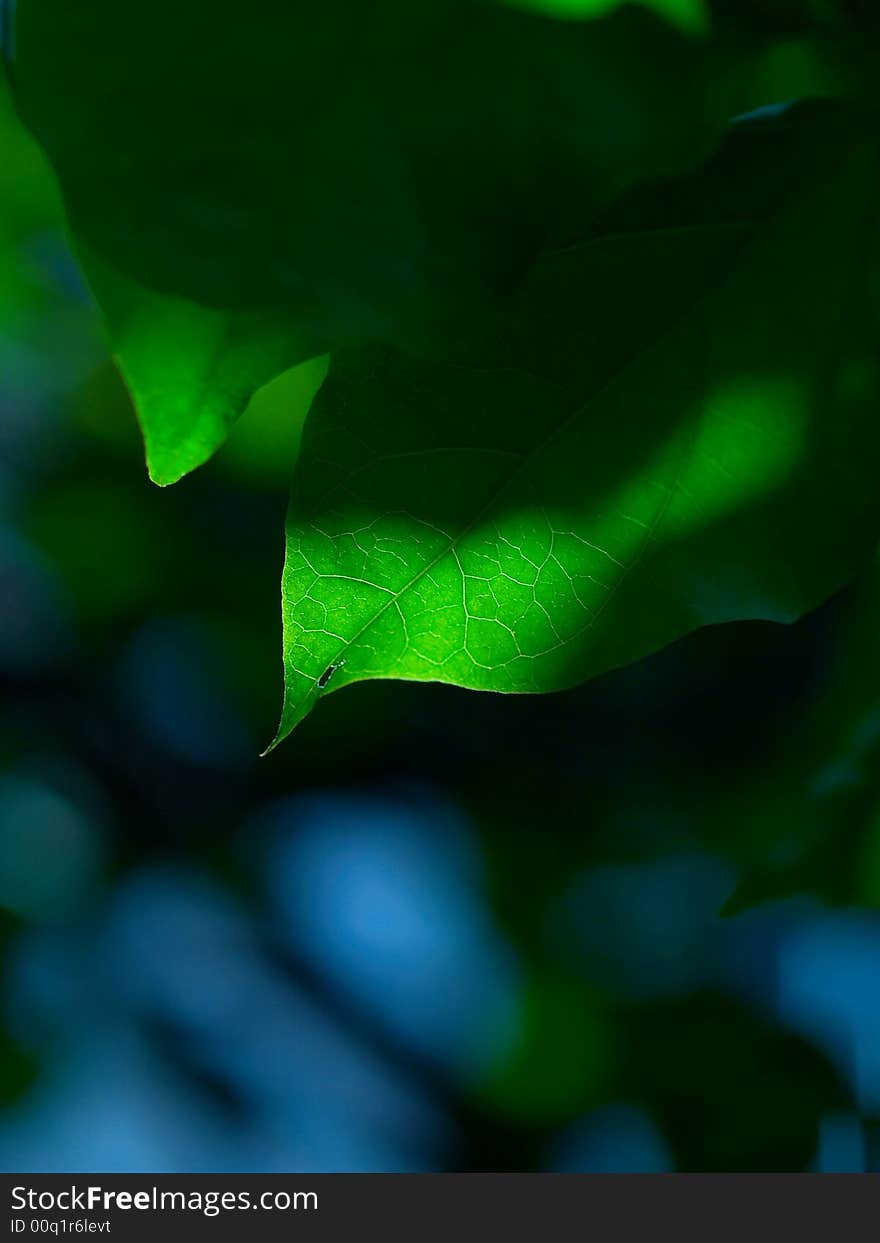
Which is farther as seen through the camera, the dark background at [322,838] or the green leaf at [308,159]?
the dark background at [322,838]

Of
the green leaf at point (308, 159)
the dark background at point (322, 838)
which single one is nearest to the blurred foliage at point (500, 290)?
the green leaf at point (308, 159)

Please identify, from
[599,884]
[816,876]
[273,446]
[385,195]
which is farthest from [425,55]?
[599,884]

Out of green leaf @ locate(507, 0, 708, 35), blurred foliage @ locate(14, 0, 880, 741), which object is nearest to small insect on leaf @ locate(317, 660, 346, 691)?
blurred foliage @ locate(14, 0, 880, 741)

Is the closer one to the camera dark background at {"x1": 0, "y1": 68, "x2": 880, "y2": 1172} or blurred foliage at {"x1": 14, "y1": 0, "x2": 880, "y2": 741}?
blurred foliage at {"x1": 14, "y1": 0, "x2": 880, "y2": 741}

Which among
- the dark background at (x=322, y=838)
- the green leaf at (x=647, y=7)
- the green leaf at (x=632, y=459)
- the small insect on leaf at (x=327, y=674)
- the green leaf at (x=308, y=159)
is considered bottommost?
the dark background at (x=322, y=838)

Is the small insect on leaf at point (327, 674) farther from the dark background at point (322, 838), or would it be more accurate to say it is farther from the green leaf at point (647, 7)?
the dark background at point (322, 838)

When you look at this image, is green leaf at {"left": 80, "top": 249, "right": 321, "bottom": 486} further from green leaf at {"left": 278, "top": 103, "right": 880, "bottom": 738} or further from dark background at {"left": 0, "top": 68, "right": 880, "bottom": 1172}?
dark background at {"left": 0, "top": 68, "right": 880, "bottom": 1172}

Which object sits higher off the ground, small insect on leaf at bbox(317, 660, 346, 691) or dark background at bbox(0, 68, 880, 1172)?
small insect on leaf at bbox(317, 660, 346, 691)
